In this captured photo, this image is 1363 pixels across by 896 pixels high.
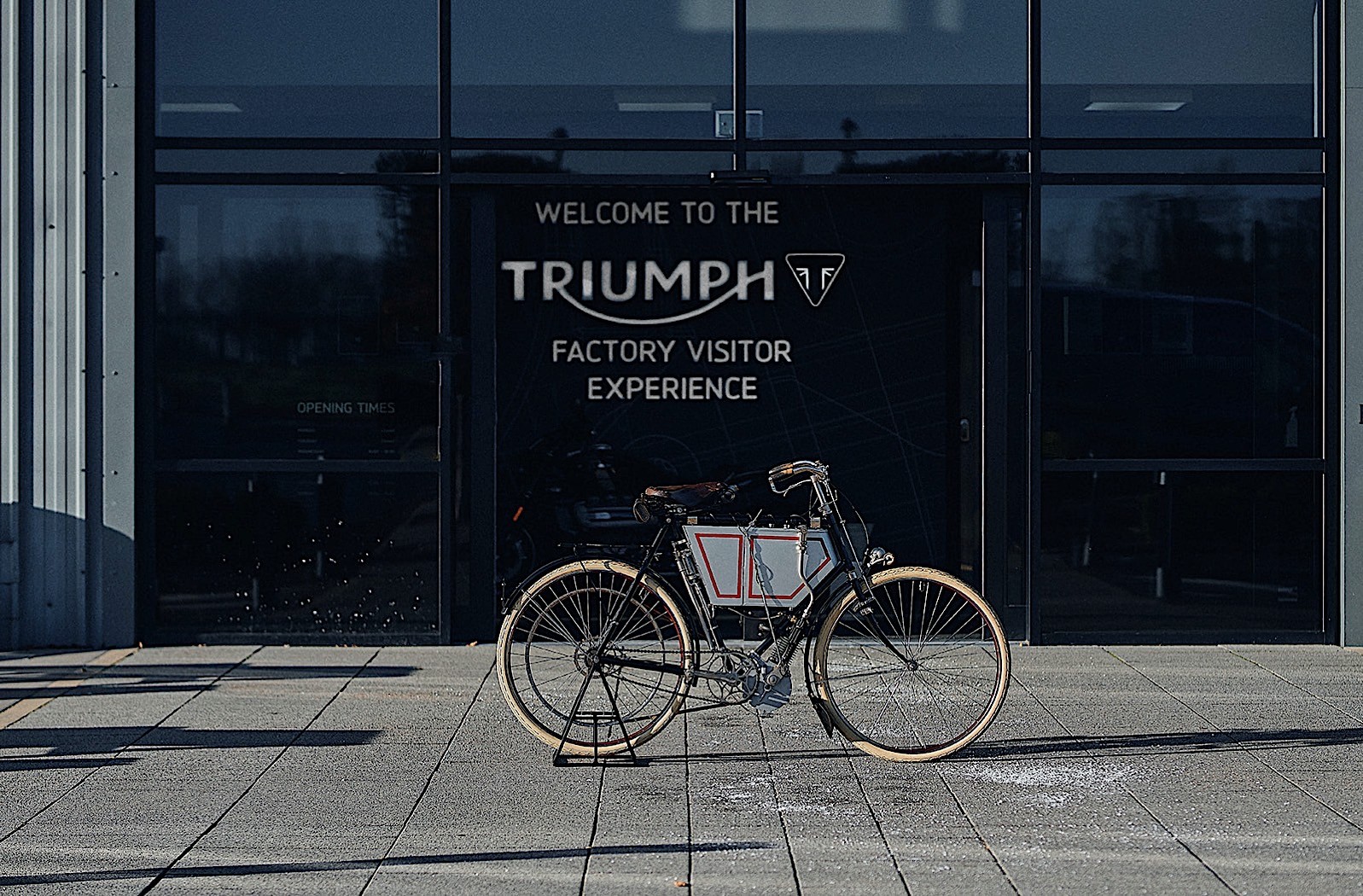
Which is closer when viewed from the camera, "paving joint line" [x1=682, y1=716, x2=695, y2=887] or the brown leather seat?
"paving joint line" [x1=682, y1=716, x2=695, y2=887]

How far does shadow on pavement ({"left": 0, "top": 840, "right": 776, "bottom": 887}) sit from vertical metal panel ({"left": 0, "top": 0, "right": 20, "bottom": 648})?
4579 millimetres

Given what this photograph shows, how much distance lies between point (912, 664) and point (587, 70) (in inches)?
170

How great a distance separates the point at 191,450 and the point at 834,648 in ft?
14.3

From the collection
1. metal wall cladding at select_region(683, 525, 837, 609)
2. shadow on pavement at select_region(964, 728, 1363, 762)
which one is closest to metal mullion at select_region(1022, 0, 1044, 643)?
shadow on pavement at select_region(964, 728, 1363, 762)

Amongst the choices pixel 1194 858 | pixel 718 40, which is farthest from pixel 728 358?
pixel 1194 858

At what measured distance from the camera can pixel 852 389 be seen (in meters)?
9.48

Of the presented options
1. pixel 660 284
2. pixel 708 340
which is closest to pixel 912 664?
pixel 708 340

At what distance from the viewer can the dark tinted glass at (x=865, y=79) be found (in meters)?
9.29

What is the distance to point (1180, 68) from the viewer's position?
9336 mm

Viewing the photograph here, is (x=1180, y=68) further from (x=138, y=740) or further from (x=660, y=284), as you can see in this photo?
(x=138, y=740)

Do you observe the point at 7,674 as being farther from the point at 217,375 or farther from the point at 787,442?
the point at 787,442

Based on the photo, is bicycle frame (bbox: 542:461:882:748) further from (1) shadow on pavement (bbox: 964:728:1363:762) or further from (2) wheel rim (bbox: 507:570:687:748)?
(1) shadow on pavement (bbox: 964:728:1363:762)

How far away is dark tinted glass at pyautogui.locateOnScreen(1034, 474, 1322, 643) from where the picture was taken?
9.31m

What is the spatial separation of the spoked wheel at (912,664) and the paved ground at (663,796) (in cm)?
15
